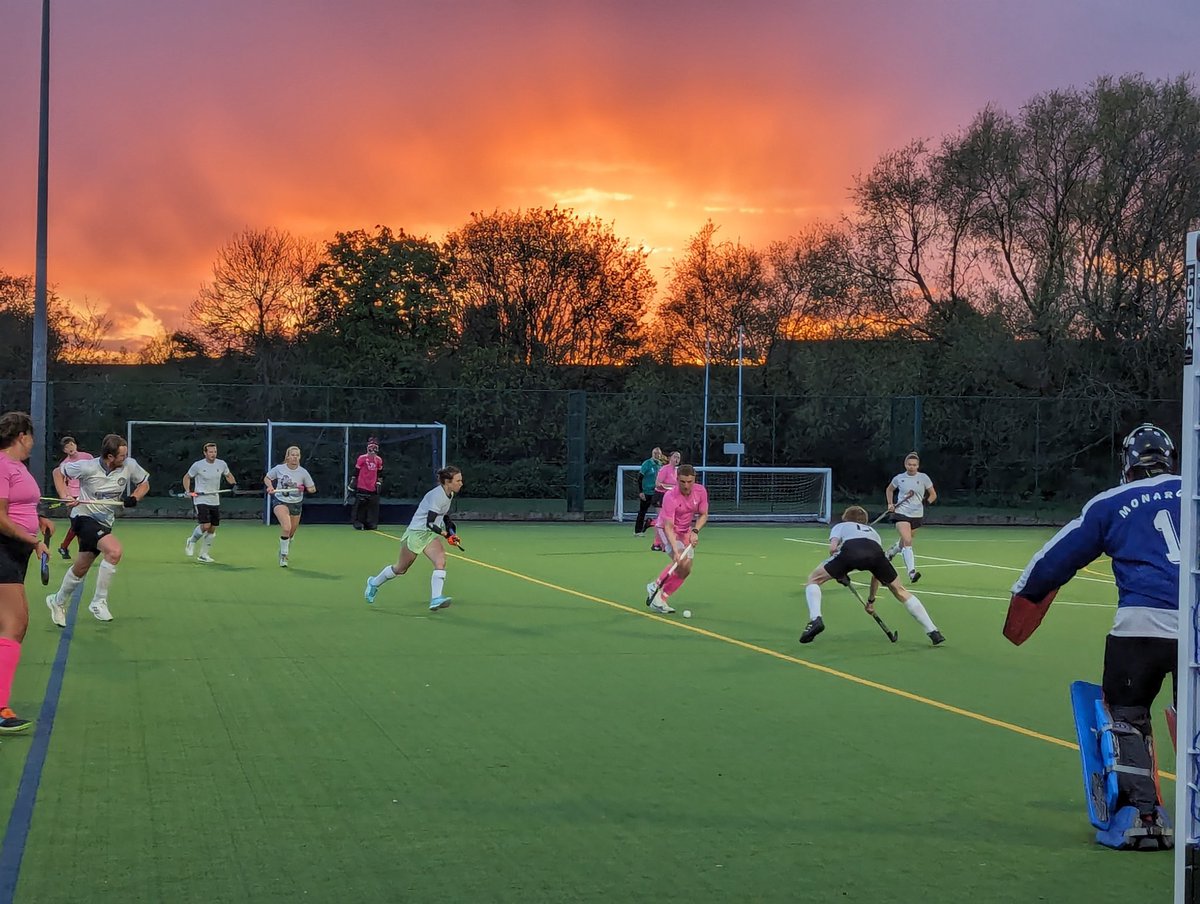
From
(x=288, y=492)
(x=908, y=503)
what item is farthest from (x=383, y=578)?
(x=908, y=503)

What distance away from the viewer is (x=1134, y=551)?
5859 mm

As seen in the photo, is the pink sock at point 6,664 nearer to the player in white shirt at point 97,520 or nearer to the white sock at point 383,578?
the player in white shirt at point 97,520

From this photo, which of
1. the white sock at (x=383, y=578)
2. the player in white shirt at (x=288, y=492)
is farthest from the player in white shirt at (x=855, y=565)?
the player in white shirt at (x=288, y=492)

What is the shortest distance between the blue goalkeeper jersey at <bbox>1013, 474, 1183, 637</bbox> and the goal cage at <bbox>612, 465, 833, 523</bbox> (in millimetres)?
28390

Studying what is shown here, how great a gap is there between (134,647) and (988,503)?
94.4 ft

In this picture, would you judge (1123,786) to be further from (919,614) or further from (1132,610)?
(919,614)

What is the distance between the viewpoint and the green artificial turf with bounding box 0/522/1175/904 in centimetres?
546

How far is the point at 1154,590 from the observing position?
5812mm

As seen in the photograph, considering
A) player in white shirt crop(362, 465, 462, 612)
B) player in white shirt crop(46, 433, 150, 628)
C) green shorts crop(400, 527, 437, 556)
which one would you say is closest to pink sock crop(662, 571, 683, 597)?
player in white shirt crop(362, 465, 462, 612)

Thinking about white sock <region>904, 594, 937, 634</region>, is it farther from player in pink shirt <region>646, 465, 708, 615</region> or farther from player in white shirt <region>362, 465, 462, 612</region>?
player in white shirt <region>362, 465, 462, 612</region>

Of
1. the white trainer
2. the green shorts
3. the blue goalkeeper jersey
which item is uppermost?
the blue goalkeeper jersey

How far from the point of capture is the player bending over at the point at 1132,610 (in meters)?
5.81

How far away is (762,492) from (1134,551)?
99.7 ft

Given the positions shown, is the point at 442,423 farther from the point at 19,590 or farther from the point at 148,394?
the point at 19,590
